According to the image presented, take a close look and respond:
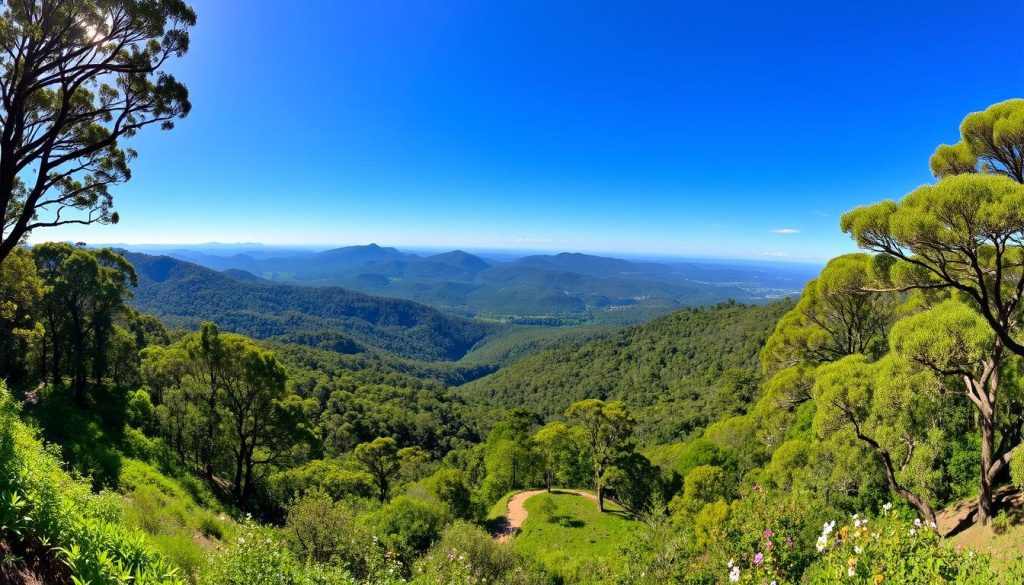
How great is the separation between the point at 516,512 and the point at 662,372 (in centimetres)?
8975

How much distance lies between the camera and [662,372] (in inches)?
4203

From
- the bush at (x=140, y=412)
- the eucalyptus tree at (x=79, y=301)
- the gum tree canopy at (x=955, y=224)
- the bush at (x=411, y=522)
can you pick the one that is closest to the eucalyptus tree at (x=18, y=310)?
the eucalyptus tree at (x=79, y=301)

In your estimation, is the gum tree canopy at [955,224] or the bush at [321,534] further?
the bush at [321,534]

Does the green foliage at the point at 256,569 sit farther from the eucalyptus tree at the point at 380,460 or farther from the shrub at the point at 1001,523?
the eucalyptus tree at the point at 380,460

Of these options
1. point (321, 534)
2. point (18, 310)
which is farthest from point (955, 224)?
point (18, 310)

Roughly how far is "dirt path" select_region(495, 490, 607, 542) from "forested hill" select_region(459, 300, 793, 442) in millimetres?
39448

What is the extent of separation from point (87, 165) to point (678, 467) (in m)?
34.7

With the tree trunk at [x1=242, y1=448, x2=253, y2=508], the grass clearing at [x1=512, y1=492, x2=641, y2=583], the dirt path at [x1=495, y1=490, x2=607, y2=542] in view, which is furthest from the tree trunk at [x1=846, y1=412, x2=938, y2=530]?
the tree trunk at [x1=242, y1=448, x2=253, y2=508]

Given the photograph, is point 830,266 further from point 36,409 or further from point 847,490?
point 36,409

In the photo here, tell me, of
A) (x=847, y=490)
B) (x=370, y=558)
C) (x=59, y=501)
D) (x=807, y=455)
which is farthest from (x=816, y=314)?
(x=59, y=501)

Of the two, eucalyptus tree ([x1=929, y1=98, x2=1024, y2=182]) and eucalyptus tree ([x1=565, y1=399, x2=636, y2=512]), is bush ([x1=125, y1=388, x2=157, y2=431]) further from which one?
eucalyptus tree ([x1=929, y1=98, x2=1024, y2=182])

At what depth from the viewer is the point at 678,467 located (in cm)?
3080

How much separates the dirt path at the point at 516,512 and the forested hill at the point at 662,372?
3945 cm

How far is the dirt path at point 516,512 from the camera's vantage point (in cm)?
2350
